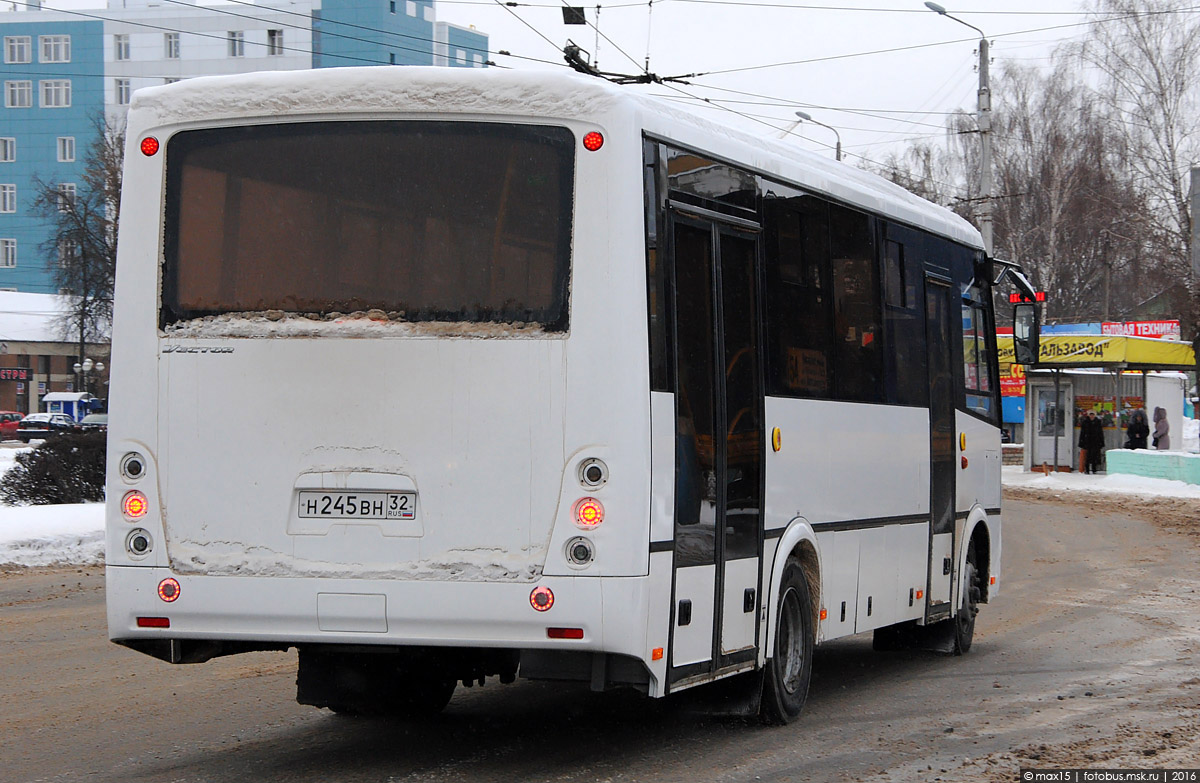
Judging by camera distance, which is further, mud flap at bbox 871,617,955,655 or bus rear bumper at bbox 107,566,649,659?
mud flap at bbox 871,617,955,655

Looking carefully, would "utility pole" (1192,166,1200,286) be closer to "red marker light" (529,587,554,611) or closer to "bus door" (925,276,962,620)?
"bus door" (925,276,962,620)

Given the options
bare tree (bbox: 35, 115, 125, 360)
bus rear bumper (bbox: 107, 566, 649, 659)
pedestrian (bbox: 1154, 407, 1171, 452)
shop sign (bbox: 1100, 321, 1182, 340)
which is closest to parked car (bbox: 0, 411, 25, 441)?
bare tree (bbox: 35, 115, 125, 360)

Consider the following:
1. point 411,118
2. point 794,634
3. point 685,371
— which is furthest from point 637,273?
point 794,634

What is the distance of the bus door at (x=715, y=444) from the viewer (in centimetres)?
708

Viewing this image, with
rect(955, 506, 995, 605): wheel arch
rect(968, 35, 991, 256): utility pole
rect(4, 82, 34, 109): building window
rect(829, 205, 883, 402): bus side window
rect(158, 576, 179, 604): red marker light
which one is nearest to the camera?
rect(158, 576, 179, 604): red marker light

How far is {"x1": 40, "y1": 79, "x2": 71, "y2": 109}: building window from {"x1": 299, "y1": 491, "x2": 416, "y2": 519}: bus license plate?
8811cm

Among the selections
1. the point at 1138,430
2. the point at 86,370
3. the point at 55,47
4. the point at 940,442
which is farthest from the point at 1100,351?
Answer: the point at 55,47

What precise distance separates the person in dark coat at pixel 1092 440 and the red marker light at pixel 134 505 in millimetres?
37363

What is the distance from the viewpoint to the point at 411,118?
6.82 meters

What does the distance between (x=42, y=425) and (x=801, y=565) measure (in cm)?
6410

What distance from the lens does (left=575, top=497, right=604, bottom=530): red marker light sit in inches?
255

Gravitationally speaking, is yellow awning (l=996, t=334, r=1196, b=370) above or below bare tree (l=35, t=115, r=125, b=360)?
below

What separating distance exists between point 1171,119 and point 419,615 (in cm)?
5434

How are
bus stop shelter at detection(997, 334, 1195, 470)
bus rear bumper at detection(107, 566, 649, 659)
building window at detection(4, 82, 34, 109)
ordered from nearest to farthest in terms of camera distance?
bus rear bumper at detection(107, 566, 649, 659) → bus stop shelter at detection(997, 334, 1195, 470) → building window at detection(4, 82, 34, 109)
